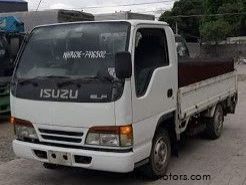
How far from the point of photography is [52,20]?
668 inches

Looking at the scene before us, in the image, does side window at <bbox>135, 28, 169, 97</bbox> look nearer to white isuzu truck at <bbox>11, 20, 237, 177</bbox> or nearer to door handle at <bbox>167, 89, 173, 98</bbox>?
white isuzu truck at <bbox>11, 20, 237, 177</bbox>

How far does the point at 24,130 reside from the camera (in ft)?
20.4

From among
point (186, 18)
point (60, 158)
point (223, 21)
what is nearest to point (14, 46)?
point (60, 158)

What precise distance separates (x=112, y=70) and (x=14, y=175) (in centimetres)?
236

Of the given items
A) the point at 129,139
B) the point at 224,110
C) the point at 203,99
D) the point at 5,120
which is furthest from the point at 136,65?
the point at 5,120

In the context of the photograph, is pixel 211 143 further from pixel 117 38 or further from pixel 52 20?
pixel 52 20

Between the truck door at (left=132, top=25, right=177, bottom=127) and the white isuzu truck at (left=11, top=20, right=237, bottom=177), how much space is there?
0.01m

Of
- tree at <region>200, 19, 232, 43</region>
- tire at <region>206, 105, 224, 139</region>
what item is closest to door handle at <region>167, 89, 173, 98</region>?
tire at <region>206, 105, 224, 139</region>

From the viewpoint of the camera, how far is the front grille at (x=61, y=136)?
575cm

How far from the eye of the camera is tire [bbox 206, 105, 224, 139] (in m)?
8.80

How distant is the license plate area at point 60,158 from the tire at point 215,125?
3700 millimetres

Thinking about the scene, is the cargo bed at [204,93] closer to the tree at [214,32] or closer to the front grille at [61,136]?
the front grille at [61,136]

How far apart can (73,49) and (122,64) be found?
91 cm

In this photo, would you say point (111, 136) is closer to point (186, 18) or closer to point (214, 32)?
point (214, 32)
